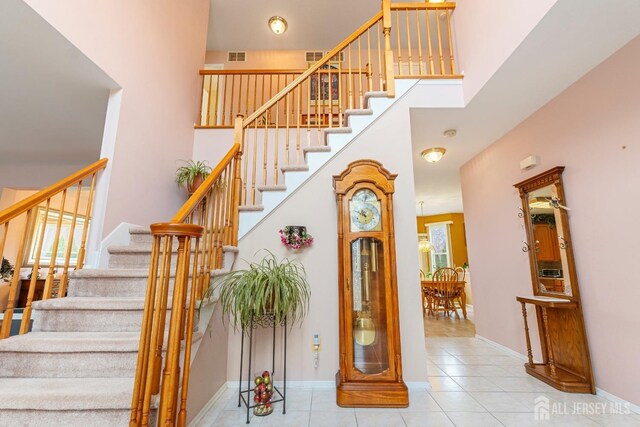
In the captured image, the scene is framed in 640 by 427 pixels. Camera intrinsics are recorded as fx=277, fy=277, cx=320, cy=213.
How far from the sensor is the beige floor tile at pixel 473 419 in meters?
1.85

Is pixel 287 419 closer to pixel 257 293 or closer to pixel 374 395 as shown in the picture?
pixel 374 395

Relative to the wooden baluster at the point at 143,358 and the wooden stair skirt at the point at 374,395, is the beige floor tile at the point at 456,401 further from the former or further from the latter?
the wooden baluster at the point at 143,358

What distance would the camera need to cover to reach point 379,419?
192cm

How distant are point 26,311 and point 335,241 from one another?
2269mm

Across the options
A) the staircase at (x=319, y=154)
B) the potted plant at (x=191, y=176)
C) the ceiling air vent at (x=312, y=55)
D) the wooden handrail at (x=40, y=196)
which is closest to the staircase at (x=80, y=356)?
the wooden handrail at (x=40, y=196)

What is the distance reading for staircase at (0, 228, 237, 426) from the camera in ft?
4.37

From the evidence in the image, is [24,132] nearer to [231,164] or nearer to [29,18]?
[29,18]

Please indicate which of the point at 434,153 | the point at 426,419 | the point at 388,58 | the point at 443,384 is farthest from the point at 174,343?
the point at 434,153

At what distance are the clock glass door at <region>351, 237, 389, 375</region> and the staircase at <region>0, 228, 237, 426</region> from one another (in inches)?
44.3

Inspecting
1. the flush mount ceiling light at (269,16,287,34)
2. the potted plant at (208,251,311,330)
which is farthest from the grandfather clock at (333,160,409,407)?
the flush mount ceiling light at (269,16,287,34)

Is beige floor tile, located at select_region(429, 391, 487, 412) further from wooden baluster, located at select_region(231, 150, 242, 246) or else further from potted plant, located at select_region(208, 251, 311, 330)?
wooden baluster, located at select_region(231, 150, 242, 246)

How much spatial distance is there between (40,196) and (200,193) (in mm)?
1078

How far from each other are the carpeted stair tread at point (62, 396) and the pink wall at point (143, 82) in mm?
1263

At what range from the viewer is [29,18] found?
1.84 m
